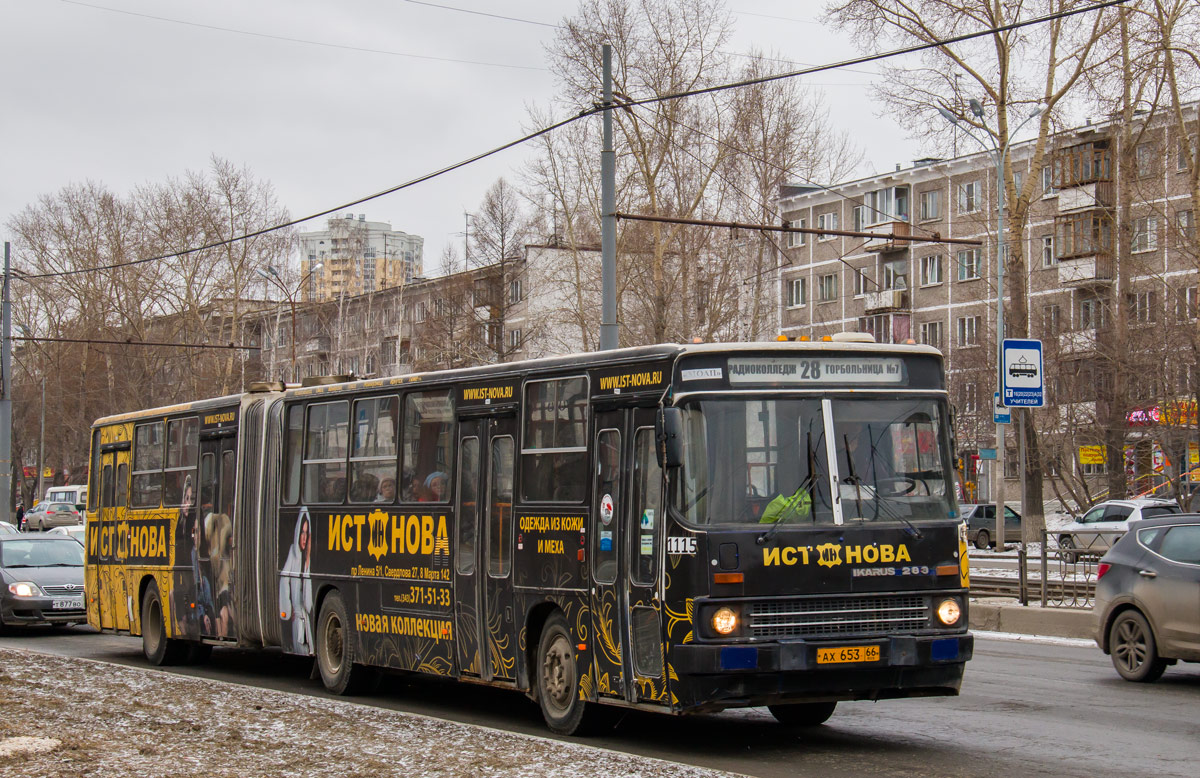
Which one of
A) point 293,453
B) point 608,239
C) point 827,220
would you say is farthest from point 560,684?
point 827,220

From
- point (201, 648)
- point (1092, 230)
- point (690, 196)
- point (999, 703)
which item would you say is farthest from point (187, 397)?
point (999, 703)

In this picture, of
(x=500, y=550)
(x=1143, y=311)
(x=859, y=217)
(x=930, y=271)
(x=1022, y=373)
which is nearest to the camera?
(x=500, y=550)

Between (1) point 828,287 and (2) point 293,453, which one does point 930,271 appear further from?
(2) point 293,453

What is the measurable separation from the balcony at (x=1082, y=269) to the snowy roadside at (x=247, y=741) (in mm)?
49408

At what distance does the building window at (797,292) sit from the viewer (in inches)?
3061

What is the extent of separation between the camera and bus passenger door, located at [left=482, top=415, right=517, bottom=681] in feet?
39.1

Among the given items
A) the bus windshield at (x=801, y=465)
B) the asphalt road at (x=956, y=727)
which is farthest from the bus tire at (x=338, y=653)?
the bus windshield at (x=801, y=465)

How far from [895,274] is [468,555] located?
206ft

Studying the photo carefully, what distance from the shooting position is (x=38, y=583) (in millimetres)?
22562

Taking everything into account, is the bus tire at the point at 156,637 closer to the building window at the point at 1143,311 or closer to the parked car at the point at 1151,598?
the parked car at the point at 1151,598

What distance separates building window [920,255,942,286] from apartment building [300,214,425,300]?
2841cm

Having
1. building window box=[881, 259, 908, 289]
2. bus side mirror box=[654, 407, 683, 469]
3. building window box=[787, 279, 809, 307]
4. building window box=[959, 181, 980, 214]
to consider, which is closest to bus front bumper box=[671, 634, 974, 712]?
bus side mirror box=[654, 407, 683, 469]

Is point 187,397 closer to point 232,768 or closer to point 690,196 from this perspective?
point 690,196

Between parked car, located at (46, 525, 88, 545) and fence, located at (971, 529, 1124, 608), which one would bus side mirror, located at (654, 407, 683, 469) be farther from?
parked car, located at (46, 525, 88, 545)
